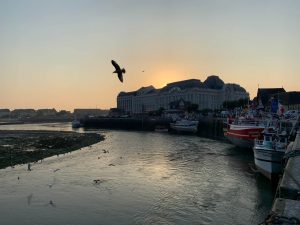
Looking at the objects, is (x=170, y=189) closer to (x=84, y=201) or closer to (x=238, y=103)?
(x=84, y=201)

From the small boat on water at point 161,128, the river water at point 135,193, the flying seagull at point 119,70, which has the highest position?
the flying seagull at point 119,70

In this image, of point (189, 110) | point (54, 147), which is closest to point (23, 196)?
point (54, 147)

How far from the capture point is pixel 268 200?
2688cm

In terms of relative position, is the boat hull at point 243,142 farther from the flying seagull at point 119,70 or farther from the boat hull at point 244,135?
the flying seagull at point 119,70

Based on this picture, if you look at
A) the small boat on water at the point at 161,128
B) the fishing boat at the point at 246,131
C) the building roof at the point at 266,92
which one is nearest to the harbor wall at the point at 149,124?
the small boat on water at the point at 161,128

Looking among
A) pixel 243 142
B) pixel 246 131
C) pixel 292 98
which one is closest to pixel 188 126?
pixel 292 98

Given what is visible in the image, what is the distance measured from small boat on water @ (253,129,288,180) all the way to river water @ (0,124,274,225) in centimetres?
102

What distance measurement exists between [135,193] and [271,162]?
10.7 metres

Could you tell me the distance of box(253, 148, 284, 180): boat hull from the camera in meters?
31.1

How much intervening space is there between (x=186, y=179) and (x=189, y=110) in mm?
129352

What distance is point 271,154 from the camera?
31484 millimetres

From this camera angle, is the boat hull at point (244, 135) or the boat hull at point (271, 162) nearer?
the boat hull at point (271, 162)

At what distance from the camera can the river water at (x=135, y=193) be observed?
2328 centimetres

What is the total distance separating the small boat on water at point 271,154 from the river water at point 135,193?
102 cm
